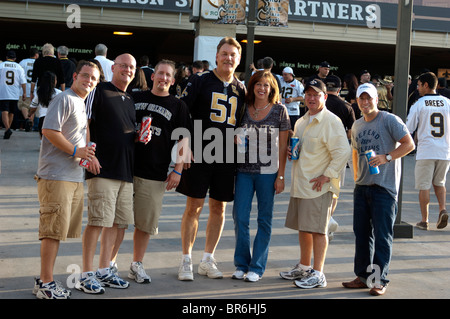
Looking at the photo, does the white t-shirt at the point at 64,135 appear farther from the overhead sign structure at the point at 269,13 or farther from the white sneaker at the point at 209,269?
the overhead sign structure at the point at 269,13

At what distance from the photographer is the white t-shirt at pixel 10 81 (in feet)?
48.5

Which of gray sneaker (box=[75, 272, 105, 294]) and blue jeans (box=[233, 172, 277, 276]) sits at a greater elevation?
blue jeans (box=[233, 172, 277, 276])

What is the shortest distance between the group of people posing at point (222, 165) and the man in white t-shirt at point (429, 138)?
10.1ft

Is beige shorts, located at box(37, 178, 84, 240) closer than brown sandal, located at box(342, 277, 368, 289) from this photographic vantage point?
Yes

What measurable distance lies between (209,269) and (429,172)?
432cm

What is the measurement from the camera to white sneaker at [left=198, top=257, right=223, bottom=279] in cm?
612

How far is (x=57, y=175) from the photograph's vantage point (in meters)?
5.15

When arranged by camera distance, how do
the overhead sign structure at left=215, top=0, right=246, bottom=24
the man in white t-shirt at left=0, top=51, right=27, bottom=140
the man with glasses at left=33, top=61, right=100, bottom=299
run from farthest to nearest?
the man in white t-shirt at left=0, top=51, right=27, bottom=140 < the overhead sign structure at left=215, top=0, right=246, bottom=24 < the man with glasses at left=33, top=61, right=100, bottom=299

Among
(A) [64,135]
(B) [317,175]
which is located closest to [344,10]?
(B) [317,175]

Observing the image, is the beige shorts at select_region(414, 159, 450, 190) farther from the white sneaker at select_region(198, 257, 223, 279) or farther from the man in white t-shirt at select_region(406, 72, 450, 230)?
the white sneaker at select_region(198, 257, 223, 279)

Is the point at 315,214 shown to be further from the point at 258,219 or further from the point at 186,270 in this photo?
the point at 186,270

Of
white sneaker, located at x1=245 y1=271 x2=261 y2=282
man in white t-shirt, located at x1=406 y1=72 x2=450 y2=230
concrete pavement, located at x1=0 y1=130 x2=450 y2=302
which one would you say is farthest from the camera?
man in white t-shirt, located at x1=406 y1=72 x2=450 y2=230

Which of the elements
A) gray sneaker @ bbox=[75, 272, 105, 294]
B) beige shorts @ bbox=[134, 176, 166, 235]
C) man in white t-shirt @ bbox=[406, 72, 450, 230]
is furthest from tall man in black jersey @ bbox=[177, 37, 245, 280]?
man in white t-shirt @ bbox=[406, 72, 450, 230]

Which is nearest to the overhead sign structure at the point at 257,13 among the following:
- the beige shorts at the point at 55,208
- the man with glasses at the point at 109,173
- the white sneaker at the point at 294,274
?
the man with glasses at the point at 109,173
